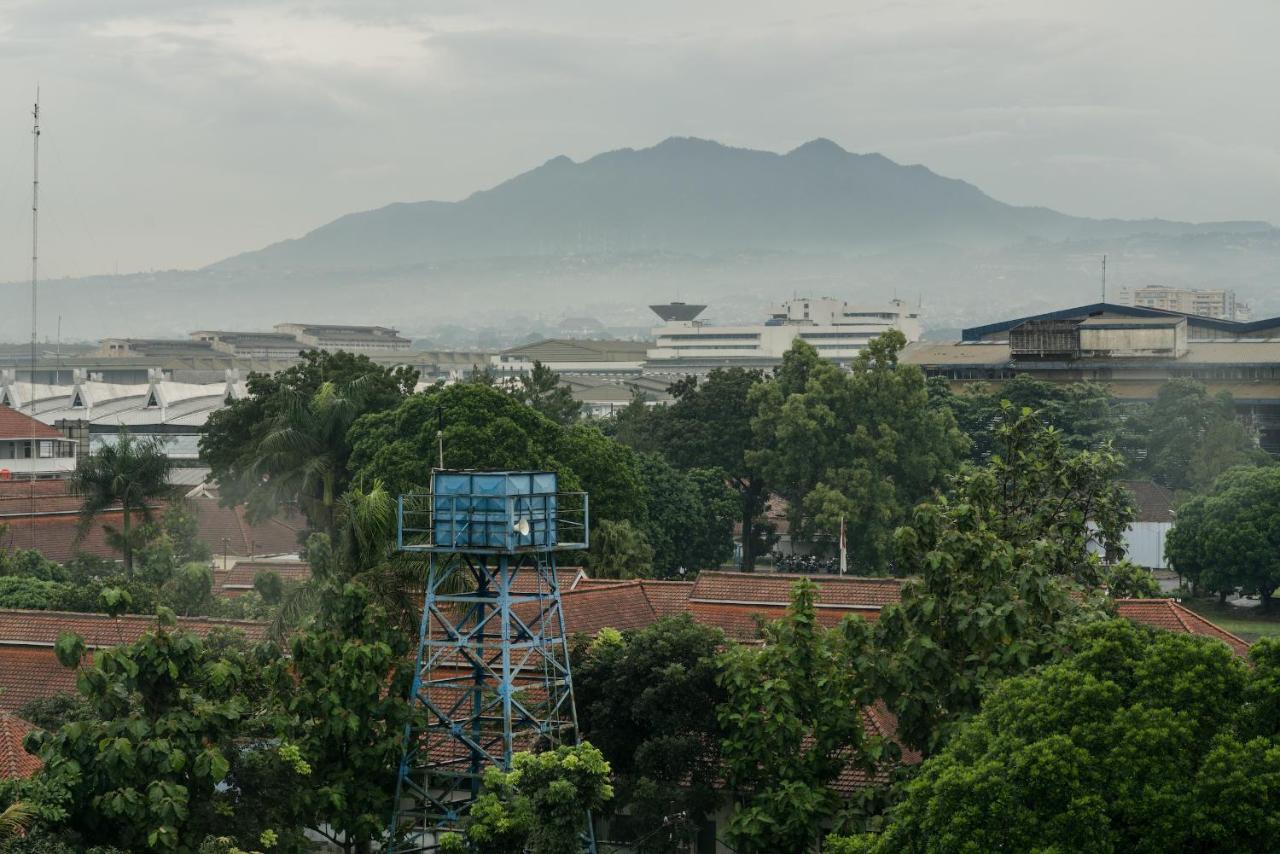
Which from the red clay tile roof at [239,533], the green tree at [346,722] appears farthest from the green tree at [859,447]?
the green tree at [346,722]

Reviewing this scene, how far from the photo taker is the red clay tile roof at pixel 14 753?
2159 cm

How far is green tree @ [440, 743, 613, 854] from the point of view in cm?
2202

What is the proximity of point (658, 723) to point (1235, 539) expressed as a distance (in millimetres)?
34231

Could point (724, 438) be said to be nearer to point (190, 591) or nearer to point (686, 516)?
point (686, 516)

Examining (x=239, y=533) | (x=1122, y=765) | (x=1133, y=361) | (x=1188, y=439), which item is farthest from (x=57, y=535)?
(x=1133, y=361)

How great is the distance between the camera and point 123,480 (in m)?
43.9

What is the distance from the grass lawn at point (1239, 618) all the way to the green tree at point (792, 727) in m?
30.6

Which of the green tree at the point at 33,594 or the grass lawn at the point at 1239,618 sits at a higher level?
the green tree at the point at 33,594

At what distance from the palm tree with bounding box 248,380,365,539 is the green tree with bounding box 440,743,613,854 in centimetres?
2329

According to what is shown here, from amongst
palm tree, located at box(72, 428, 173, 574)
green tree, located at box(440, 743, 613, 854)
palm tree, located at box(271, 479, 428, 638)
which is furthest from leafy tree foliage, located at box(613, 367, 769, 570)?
green tree, located at box(440, 743, 613, 854)

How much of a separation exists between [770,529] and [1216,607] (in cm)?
1650

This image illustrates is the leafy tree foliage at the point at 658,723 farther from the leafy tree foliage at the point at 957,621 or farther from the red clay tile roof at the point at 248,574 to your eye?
the red clay tile roof at the point at 248,574

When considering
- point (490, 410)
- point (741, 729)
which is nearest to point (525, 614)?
point (741, 729)

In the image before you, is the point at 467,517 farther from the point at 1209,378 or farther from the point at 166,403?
the point at 1209,378
